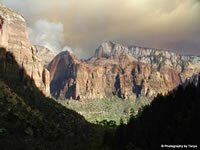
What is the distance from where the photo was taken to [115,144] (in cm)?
15650

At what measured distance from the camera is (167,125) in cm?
12769

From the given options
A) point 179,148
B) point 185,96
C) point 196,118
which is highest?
point 185,96

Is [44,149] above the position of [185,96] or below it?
below

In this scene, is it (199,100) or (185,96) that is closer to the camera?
(199,100)

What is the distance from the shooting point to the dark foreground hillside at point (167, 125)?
10838cm

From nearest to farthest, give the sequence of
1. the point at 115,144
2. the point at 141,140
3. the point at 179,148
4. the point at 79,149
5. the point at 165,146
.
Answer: the point at 179,148 → the point at 165,146 → the point at 141,140 → the point at 115,144 → the point at 79,149

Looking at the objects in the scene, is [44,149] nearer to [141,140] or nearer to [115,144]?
[115,144]

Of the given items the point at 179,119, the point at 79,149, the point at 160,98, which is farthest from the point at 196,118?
the point at 79,149

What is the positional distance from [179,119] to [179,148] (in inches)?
894

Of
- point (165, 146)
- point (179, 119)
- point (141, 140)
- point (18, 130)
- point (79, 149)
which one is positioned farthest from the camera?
point (18, 130)

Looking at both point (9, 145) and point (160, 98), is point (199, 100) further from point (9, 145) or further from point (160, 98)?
point (9, 145)


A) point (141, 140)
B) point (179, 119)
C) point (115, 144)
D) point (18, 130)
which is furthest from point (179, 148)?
point (18, 130)

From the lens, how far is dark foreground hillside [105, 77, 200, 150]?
10838 cm

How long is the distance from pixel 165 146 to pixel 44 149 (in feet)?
220
